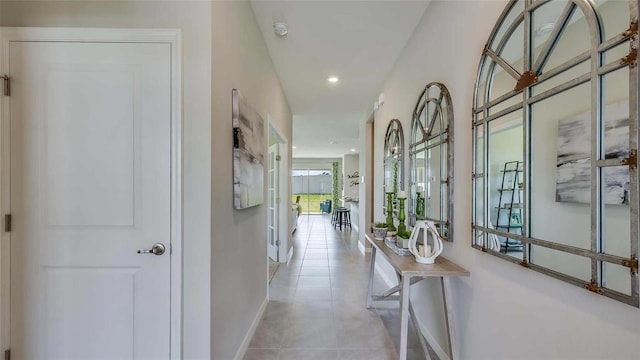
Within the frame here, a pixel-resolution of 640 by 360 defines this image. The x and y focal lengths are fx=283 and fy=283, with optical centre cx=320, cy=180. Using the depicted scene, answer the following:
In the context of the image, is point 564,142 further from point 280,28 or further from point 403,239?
point 280,28

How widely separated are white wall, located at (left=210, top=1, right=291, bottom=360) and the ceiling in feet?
1.01

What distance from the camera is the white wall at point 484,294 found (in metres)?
0.93

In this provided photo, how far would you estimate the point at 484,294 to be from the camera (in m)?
1.52

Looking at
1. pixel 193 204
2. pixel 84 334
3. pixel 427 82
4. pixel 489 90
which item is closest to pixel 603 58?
pixel 489 90

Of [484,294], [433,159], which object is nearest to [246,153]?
[433,159]

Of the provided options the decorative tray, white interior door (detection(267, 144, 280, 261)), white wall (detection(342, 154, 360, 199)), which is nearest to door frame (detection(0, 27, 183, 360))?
the decorative tray

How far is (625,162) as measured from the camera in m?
0.82

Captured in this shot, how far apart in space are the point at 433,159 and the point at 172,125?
5.86ft

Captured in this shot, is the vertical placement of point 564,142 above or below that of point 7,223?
above

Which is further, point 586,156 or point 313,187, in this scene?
point 313,187

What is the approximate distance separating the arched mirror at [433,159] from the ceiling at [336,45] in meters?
0.74

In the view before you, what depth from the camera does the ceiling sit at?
89.5 inches

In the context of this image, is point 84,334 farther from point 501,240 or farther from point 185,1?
point 501,240

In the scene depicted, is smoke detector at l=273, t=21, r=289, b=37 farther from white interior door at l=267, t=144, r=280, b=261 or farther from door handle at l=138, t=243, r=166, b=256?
white interior door at l=267, t=144, r=280, b=261
